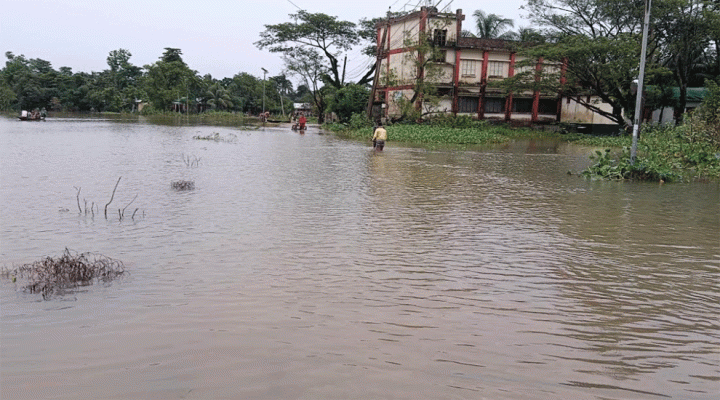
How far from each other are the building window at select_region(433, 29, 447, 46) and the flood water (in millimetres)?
34663

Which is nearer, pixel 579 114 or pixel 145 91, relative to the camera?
pixel 579 114

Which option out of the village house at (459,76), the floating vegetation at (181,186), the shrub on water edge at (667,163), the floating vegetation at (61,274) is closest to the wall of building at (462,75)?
the village house at (459,76)

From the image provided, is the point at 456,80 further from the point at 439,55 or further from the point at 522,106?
the point at 522,106

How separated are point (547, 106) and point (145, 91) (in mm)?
59150

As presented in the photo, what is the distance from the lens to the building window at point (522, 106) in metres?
48.3

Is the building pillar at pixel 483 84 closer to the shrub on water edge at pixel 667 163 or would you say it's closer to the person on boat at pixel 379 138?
the person on boat at pixel 379 138

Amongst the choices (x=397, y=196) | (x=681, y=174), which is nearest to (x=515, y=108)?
(x=681, y=174)

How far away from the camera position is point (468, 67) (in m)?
46.6

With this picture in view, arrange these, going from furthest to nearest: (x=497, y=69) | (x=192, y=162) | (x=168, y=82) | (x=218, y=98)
→ (x=218, y=98) < (x=168, y=82) < (x=497, y=69) < (x=192, y=162)

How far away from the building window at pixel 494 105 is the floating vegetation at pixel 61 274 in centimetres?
4422

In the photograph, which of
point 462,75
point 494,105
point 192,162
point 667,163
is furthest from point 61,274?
point 494,105

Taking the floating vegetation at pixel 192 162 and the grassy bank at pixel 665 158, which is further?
the floating vegetation at pixel 192 162

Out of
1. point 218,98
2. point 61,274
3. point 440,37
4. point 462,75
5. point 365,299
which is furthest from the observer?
point 218,98

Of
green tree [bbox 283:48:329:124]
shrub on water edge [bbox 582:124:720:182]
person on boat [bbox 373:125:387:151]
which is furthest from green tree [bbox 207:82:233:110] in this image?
shrub on water edge [bbox 582:124:720:182]
